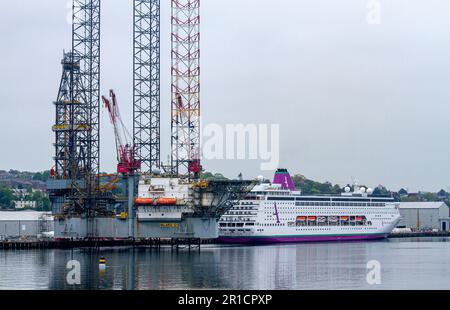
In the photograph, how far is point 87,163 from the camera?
91625 millimetres

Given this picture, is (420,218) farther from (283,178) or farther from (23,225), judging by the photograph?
(23,225)

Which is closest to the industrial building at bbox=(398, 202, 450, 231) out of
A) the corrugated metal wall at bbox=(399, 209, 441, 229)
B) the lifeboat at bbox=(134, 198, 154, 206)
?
the corrugated metal wall at bbox=(399, 209, 441, 229)

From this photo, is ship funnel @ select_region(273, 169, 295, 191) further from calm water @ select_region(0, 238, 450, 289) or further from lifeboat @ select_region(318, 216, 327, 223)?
calm water @ select_region(0, 238, 450, 289)

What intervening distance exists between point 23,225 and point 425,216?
281 ft

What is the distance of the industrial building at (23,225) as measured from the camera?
357ft

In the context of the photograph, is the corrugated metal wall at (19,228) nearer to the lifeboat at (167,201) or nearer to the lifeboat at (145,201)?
the lifeboat at (145,201)

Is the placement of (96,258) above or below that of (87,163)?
below

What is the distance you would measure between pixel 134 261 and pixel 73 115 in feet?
92.0

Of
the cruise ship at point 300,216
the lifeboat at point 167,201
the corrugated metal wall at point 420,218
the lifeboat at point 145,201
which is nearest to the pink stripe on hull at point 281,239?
the cruise ship at point 300,216

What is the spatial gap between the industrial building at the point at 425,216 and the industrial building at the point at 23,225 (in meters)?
78.3

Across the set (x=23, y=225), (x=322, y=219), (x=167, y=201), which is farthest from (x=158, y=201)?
(x=322, y=219)
